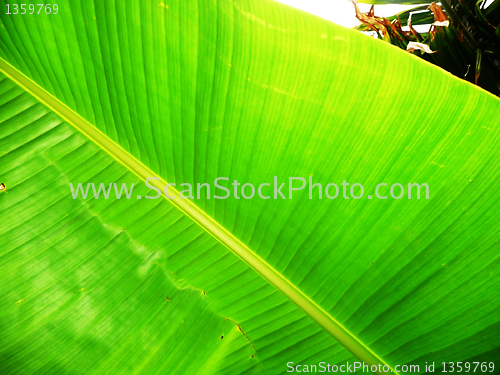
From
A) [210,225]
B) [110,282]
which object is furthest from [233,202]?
[110,282]

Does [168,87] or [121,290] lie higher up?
[168,87]

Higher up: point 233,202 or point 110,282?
point 233,202

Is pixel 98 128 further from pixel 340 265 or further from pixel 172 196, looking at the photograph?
pixel 340 265

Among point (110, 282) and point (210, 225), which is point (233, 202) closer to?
point (210, 225)

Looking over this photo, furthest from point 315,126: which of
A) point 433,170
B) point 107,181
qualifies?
point 107,181

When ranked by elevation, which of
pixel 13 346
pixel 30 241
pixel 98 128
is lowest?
pixel 13 346
